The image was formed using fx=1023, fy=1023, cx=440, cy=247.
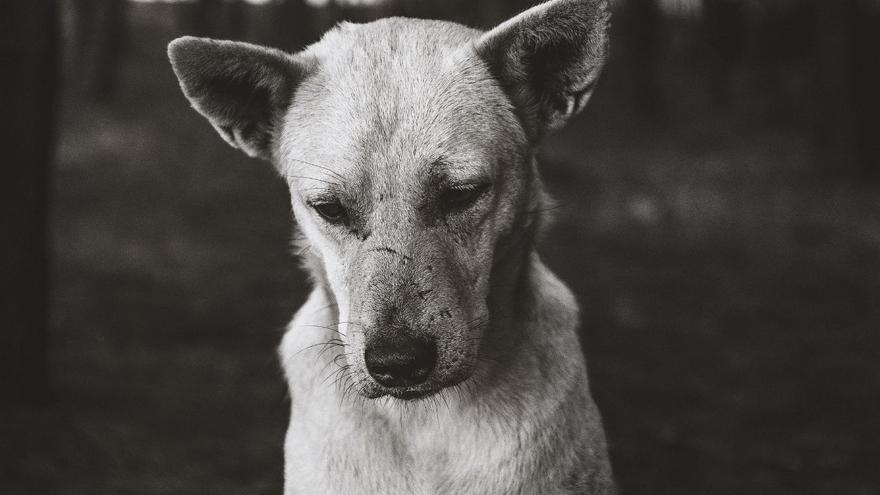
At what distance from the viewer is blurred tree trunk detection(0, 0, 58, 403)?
6.93m

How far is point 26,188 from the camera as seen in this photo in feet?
23.2

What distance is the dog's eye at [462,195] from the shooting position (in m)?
3.00

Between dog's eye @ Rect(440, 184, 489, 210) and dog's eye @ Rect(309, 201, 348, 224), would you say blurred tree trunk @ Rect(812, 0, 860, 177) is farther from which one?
dog's eye @ Rect(309, 201, 348, 224)

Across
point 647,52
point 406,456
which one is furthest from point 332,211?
point 647,52

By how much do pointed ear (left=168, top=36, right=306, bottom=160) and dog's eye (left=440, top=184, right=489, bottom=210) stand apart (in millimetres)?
648

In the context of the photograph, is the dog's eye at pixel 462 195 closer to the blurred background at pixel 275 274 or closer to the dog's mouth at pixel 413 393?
the dog's mouth at pixel 413 393

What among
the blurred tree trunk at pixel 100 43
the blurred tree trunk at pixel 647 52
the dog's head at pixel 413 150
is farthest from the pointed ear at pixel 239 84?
the blurred tree trunk at pixel 647 52

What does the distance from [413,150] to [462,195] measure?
0.21m

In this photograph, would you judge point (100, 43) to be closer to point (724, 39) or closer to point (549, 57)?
point (549, 57)

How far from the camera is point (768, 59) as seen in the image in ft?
60.9

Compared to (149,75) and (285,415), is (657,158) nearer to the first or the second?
(149,75)

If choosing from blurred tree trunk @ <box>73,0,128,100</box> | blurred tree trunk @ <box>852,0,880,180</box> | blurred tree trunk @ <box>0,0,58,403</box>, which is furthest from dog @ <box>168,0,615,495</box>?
blurred tree trunk @ <box>852,0,880,180</box>

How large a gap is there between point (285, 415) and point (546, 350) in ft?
13.3

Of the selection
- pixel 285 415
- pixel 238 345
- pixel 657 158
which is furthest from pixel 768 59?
pixel 285 415
